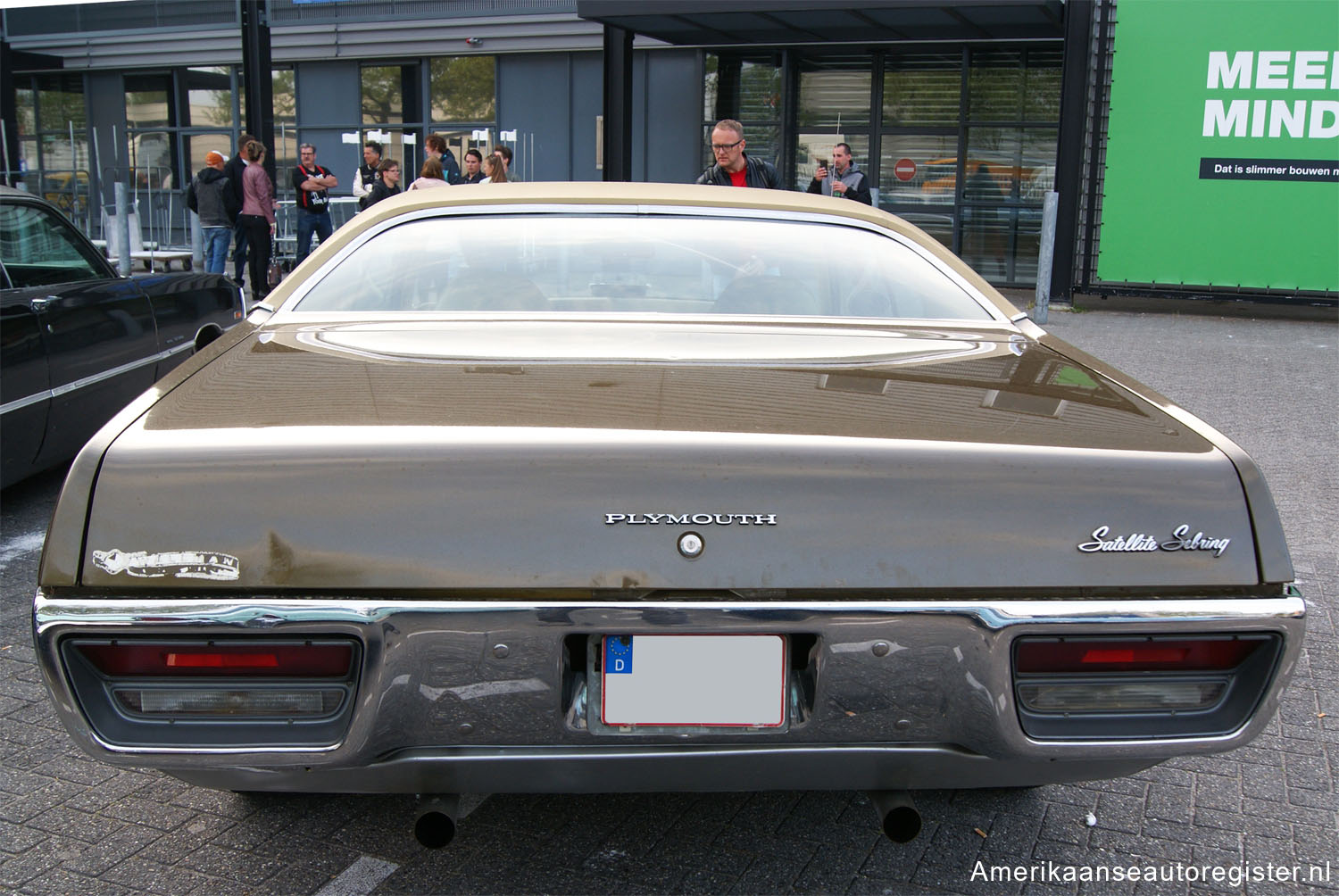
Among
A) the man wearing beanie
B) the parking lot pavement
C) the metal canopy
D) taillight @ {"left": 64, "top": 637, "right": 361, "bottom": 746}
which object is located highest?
the metal canopy

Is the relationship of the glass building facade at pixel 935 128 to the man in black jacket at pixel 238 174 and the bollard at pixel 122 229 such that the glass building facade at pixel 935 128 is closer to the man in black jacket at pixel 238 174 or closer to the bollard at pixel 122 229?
the man in black jacket at pixel 238 174

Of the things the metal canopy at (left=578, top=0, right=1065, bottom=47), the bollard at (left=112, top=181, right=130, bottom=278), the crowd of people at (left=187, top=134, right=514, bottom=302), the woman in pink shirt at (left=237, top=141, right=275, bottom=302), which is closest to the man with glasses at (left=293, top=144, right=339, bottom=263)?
the crowd of people at (left=187, top=134, right=514, bottom=302)

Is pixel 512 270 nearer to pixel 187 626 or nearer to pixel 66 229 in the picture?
pixel 187 626

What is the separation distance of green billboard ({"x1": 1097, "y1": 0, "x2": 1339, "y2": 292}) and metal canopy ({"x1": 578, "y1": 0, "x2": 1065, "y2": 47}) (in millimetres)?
1424

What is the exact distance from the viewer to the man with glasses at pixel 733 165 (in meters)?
7.51

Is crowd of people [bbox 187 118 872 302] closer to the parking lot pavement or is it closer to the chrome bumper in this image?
the parking lot pavement

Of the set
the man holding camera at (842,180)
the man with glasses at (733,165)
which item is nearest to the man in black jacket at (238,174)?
the man holding camera at (842,180)

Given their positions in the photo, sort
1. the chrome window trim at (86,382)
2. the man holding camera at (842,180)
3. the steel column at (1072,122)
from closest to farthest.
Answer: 1. the chrome window trim at (86,382)
2. the man holding camera at (842,180)
3. the steel column at (1072,122)

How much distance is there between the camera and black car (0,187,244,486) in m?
4.94

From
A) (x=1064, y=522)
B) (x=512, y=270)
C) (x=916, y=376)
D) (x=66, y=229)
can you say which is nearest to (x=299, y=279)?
(x=512, y=270)

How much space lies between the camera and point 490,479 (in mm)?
1984

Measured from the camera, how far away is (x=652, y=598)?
197 centimetres

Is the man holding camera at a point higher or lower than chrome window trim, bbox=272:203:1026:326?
higher

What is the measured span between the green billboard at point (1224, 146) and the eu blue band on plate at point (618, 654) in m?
12.7
